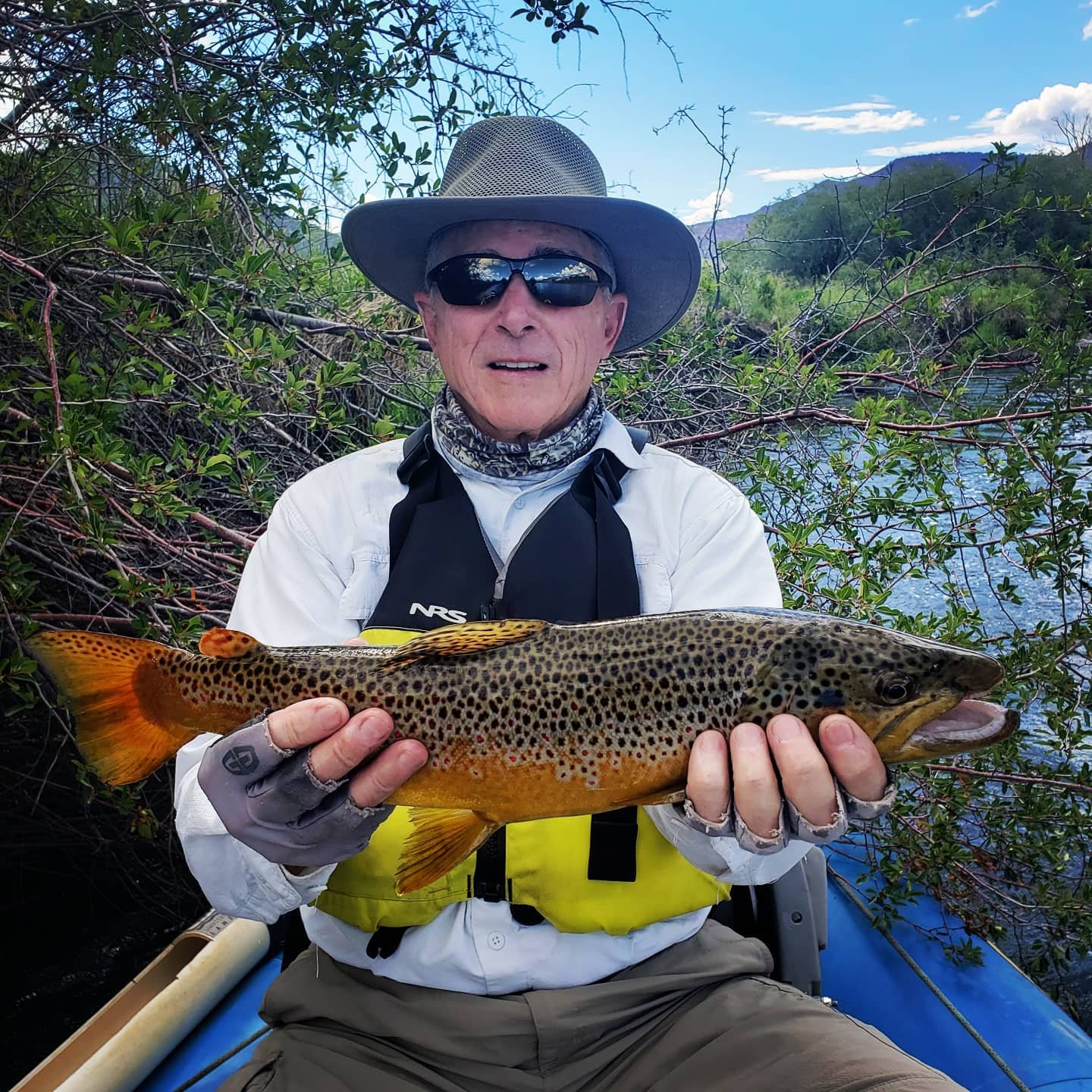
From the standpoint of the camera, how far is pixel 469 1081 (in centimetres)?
228

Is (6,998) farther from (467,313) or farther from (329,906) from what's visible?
(467,313)

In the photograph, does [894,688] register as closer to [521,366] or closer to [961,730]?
[961,730]

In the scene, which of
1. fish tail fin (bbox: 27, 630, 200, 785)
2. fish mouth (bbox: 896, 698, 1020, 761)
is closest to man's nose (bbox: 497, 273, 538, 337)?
fish tail fin (bbox: 27, 630, 200, 785)

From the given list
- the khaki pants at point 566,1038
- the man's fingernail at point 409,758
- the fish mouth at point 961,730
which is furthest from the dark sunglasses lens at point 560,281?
the khaki pants at point 566,1038

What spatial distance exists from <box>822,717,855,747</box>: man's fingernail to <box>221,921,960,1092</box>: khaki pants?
0.92 meters

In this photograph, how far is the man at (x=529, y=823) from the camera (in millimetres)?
1907

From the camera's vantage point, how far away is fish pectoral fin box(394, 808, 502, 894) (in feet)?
6.37

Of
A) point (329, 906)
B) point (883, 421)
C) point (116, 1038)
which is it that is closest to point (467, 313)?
point (329, 906)

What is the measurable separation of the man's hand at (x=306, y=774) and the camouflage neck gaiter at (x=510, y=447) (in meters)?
1.07

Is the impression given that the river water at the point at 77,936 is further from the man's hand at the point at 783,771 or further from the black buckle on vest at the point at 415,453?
the man's hand at the point at 783,771

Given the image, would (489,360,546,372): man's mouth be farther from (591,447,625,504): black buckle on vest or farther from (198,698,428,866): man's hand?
(198,698,428,866): man's hand

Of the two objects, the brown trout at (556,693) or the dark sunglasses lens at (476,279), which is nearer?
the brown trout at (556,693)

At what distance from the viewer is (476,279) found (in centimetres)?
265

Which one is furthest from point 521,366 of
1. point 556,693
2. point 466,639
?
point 556,693
